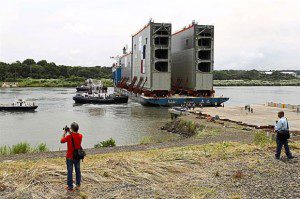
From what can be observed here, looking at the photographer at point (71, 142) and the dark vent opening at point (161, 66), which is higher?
the dark vent opening at point (161, 66)

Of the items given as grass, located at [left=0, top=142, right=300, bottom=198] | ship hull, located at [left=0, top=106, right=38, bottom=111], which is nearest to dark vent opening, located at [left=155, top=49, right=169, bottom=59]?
ship hull, located at [left=0, top=106, right=38, bottom=111]

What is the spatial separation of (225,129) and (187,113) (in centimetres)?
1126

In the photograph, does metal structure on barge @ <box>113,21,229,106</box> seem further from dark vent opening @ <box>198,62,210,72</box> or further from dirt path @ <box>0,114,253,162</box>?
dirt path @ <box>0,114,253,162</box>

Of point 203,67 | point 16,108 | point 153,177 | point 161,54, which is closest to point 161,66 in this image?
point 161,54

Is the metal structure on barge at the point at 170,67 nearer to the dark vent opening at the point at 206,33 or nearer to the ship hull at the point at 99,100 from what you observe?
the dark vent opening at the point at 206,33

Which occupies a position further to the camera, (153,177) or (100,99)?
(100,99)

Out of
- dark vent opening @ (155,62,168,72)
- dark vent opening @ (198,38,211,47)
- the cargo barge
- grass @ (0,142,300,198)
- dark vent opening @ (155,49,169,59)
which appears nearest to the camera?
grass @ (0,142,300,198)

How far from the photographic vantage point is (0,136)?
3023 centimetres

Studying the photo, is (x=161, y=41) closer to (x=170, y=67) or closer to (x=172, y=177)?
(x=170, y=67)

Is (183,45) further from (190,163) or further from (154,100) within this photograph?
(190,163)

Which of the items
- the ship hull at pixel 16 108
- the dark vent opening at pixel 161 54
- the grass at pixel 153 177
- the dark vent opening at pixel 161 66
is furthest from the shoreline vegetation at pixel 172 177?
the dark vent opening at pixel 161 54

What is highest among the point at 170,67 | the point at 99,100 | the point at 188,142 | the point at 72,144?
the point at 170,67

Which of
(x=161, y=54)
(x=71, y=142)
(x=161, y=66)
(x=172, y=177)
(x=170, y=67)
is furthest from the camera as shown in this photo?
(x=161, y=66)

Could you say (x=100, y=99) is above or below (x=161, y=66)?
below
